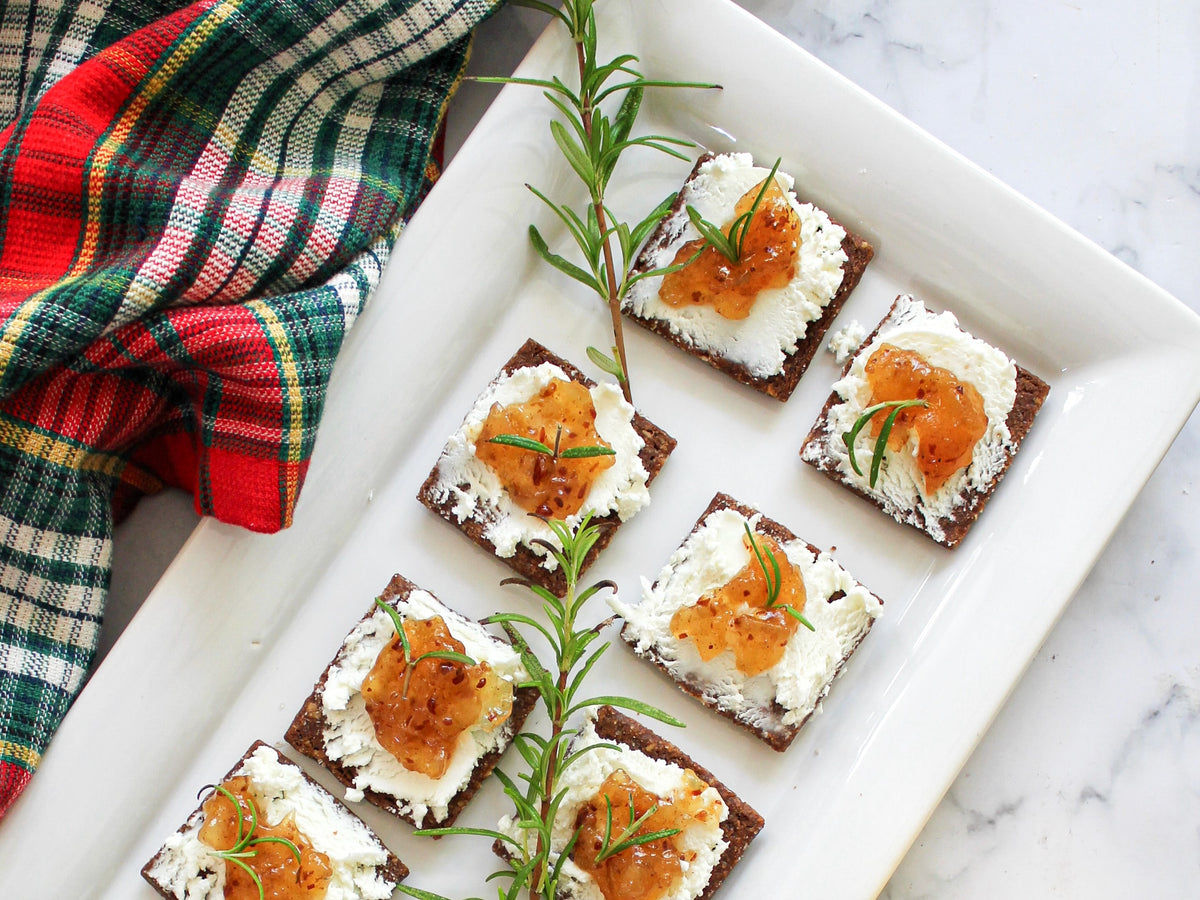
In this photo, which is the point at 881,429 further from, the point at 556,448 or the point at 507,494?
the point at 507,494

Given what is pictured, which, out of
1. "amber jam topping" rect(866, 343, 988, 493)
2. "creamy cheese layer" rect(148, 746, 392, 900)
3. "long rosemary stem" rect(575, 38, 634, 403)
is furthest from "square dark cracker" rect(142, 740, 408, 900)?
"amber jam topping" rect(866, 343, 988, 493)

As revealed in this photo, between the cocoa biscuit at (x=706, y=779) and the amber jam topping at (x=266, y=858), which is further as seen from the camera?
the cocoa biscuit at (x=706, y=779)

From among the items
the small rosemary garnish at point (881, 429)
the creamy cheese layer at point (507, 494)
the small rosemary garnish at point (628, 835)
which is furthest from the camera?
the creamy cheese layer at point (507, 494)

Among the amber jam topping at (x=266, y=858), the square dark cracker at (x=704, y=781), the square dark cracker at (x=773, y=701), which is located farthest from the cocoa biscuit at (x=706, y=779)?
the amber jam topping at (x=266, y=858)

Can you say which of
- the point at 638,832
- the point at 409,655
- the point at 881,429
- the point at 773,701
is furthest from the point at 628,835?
the point at 881,429

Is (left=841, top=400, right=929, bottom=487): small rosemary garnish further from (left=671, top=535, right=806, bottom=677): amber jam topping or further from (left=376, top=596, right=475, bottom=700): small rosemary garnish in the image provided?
(left=376, top=596, right=475, bottom=700): small rosemary garnish

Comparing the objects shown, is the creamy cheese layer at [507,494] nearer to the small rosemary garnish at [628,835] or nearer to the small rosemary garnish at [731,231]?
the small rosemary garnish at [731,231]

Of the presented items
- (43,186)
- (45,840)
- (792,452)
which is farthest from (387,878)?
(43,186)

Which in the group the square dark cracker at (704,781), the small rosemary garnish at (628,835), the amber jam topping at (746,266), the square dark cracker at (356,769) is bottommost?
the square dark cracker at (356,769)
